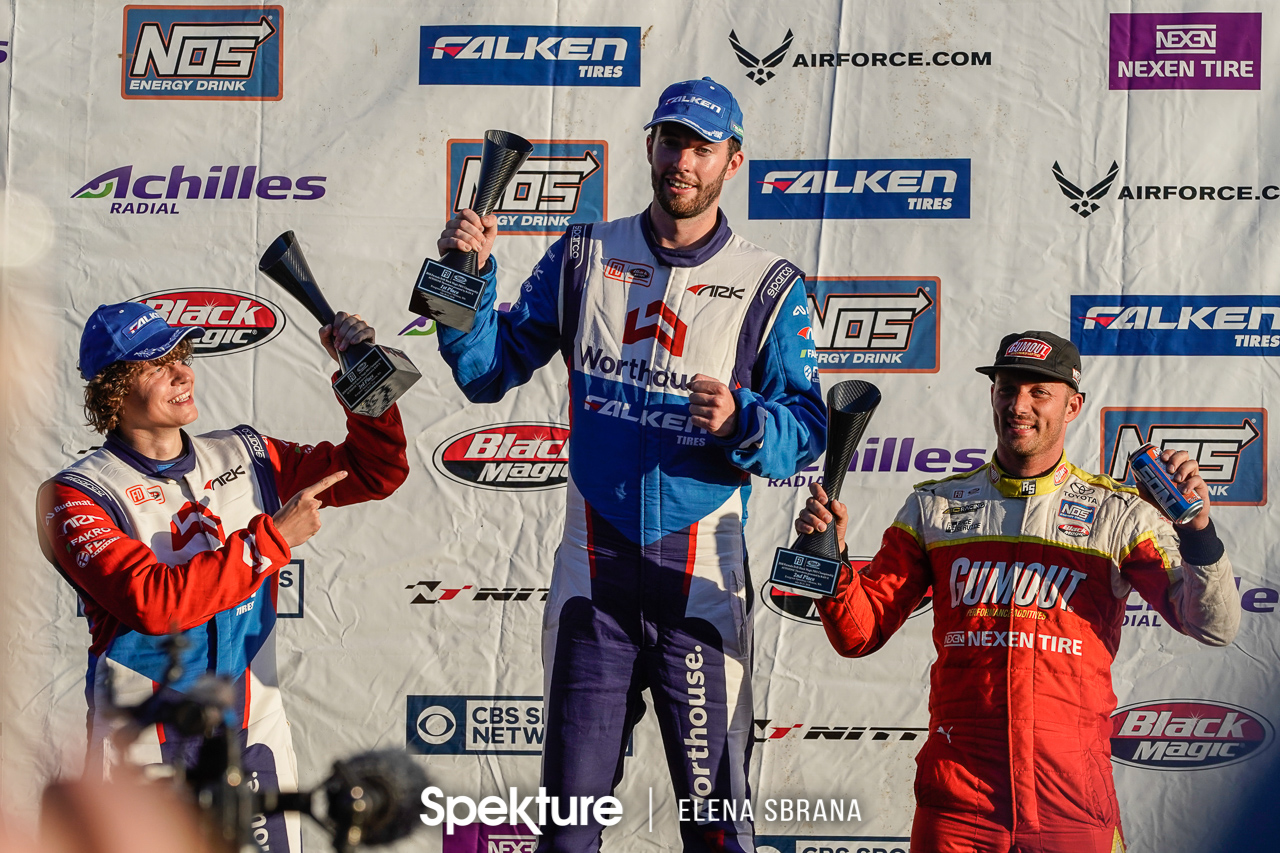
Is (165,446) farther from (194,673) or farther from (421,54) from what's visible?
(421,54)

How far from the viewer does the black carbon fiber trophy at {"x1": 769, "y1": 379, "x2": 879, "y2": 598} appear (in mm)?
2436

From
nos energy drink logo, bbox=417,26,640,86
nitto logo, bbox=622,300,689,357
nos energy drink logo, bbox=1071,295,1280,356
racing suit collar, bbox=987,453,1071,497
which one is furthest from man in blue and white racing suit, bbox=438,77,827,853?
nos energy drink logo, bbox=1071,295,1280,356

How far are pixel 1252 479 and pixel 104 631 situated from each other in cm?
313

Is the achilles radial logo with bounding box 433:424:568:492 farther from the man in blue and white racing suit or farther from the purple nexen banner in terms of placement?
the purple nexen banner

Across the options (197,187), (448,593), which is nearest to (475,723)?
(448,593)

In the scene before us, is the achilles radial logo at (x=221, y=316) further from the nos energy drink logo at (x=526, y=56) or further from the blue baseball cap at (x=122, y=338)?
the blue baseball cap at (x=122, y=338)

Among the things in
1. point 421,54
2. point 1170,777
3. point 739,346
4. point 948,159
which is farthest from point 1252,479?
point 421,54

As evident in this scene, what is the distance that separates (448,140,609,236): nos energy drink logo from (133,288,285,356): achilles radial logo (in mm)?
659

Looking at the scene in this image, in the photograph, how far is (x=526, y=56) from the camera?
3.66m

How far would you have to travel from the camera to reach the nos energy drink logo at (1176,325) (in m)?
3.55

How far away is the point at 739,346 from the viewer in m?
2.59

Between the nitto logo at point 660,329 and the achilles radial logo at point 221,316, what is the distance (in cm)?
155

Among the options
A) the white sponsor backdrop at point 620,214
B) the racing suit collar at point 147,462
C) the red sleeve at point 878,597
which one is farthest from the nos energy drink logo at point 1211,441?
the racing suit collar at point 147,462

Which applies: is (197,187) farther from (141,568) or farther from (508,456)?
(141,568)
